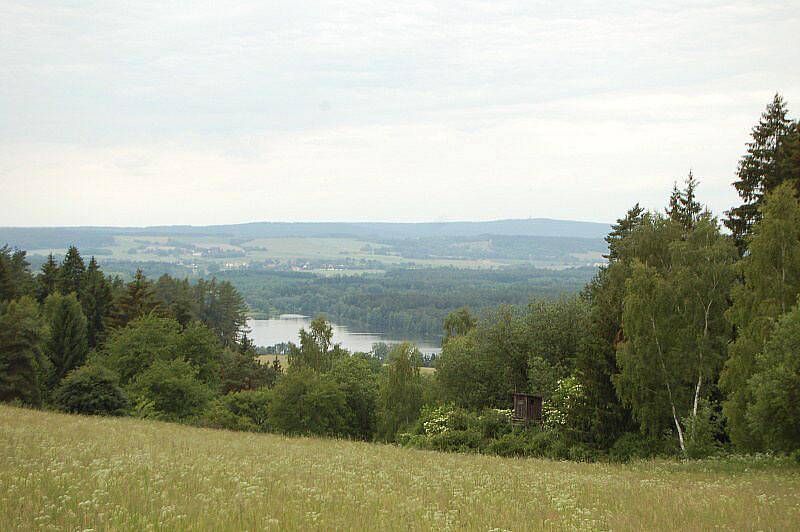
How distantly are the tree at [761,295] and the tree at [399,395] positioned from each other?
3246cm

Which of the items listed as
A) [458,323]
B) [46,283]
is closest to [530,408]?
[458,323]

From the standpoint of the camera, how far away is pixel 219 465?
49.3 feet

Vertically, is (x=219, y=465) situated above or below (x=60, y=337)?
above

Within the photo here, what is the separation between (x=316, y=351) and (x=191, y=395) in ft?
104

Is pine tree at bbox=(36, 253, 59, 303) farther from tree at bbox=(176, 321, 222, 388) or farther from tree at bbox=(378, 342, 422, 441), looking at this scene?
tree at bbox=(378, 342, 422, 441)

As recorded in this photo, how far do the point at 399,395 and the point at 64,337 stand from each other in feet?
111

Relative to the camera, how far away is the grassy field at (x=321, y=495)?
9273 millimetres

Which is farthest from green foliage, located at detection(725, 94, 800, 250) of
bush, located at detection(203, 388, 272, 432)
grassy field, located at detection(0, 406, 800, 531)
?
bush, located at detection(203, 388, 272, 432)

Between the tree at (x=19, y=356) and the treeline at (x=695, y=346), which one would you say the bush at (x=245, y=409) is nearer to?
the treeline at (x=695, y=346)

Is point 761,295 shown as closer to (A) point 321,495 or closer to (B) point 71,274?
(A) point 321,495

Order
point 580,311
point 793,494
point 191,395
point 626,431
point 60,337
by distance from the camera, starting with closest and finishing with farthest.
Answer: point 793,494 → point 626,431 → point 191,395 → point 580,311 → point 60,337

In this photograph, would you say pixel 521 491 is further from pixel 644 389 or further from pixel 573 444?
pixel 573 444

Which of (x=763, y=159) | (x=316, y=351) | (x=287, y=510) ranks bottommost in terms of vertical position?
(x=316, y=351)

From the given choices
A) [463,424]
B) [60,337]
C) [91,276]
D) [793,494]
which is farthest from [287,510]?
[91,276]
